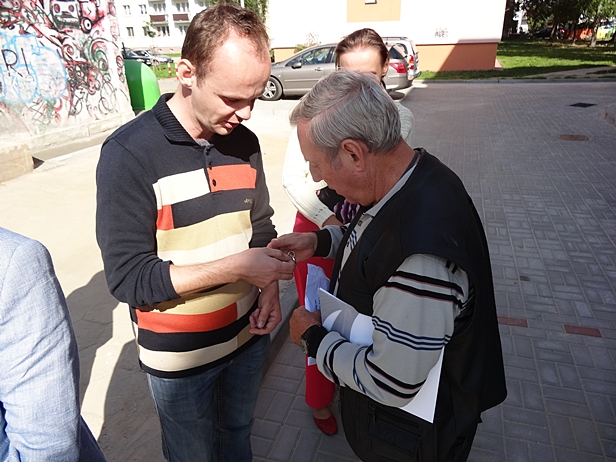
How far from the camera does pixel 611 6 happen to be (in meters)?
30.6

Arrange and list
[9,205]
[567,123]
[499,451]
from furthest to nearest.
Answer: [567,123] < [9,205] < [499,451]

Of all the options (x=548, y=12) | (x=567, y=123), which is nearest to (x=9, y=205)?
(x=567, y=123)

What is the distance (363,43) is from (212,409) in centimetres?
200

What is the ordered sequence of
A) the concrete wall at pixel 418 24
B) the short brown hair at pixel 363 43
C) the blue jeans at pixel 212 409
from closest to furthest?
the blue jeans at pixel 212 409
the short brown hair at pixel 363 43
the concrete wall at pixel 418 24

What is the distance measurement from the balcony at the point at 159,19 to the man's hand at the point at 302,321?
61730mm

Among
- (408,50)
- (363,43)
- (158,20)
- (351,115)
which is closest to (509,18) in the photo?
(408,50)

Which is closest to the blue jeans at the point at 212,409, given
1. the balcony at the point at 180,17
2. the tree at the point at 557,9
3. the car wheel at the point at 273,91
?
the car wheel at the point at 273,91

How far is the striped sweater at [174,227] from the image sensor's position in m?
1.41

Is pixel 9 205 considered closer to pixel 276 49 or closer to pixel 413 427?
pixel 413 427

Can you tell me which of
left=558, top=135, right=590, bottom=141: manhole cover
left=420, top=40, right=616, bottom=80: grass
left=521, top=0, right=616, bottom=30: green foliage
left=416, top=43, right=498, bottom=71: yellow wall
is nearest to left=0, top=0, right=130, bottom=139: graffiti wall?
left=558, top=135, right=590, bottom=141: manhole cover

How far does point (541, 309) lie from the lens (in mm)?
3824

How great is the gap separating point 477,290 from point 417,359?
256 millimetres

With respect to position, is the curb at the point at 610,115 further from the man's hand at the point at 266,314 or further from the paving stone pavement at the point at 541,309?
the man's hand at the point at 266,314

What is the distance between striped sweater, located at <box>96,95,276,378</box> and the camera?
141cm
